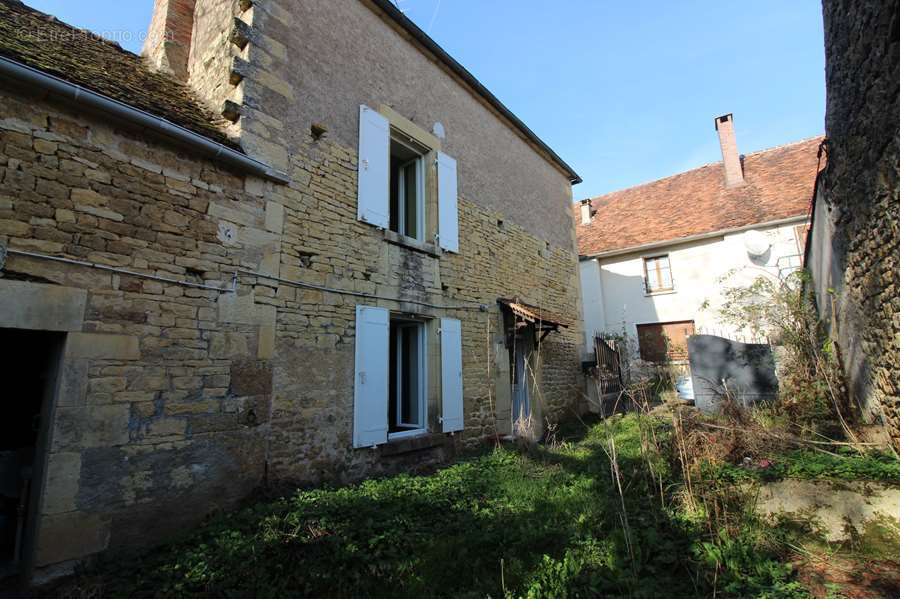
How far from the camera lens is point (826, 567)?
9.36 feet

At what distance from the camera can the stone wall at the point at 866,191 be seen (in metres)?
3.48

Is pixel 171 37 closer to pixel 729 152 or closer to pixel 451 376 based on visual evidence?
pixel 451 376

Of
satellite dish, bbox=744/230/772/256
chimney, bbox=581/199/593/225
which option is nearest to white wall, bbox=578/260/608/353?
chimney, bbox=581/199/593/225

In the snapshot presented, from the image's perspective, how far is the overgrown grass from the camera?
9.09 feet

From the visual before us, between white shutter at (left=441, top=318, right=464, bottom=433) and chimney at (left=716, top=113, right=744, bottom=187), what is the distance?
12.6m

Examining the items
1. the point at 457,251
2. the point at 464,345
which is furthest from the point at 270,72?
the point at 464,345

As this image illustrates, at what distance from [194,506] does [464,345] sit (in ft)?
12.8

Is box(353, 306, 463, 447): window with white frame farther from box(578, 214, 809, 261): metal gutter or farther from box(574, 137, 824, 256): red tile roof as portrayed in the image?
box(574, 137, 824, 256): red tile roof

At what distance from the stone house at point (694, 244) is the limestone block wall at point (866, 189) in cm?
741

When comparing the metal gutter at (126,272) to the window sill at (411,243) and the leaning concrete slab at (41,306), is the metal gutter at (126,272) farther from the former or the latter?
the window sill at (411,243)

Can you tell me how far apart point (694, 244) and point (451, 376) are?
10.9 metres

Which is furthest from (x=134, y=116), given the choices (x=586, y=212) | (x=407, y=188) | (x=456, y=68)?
(x=586, y=212)

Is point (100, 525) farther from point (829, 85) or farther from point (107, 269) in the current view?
point (829, 85)

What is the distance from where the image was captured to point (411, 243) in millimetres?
6020
